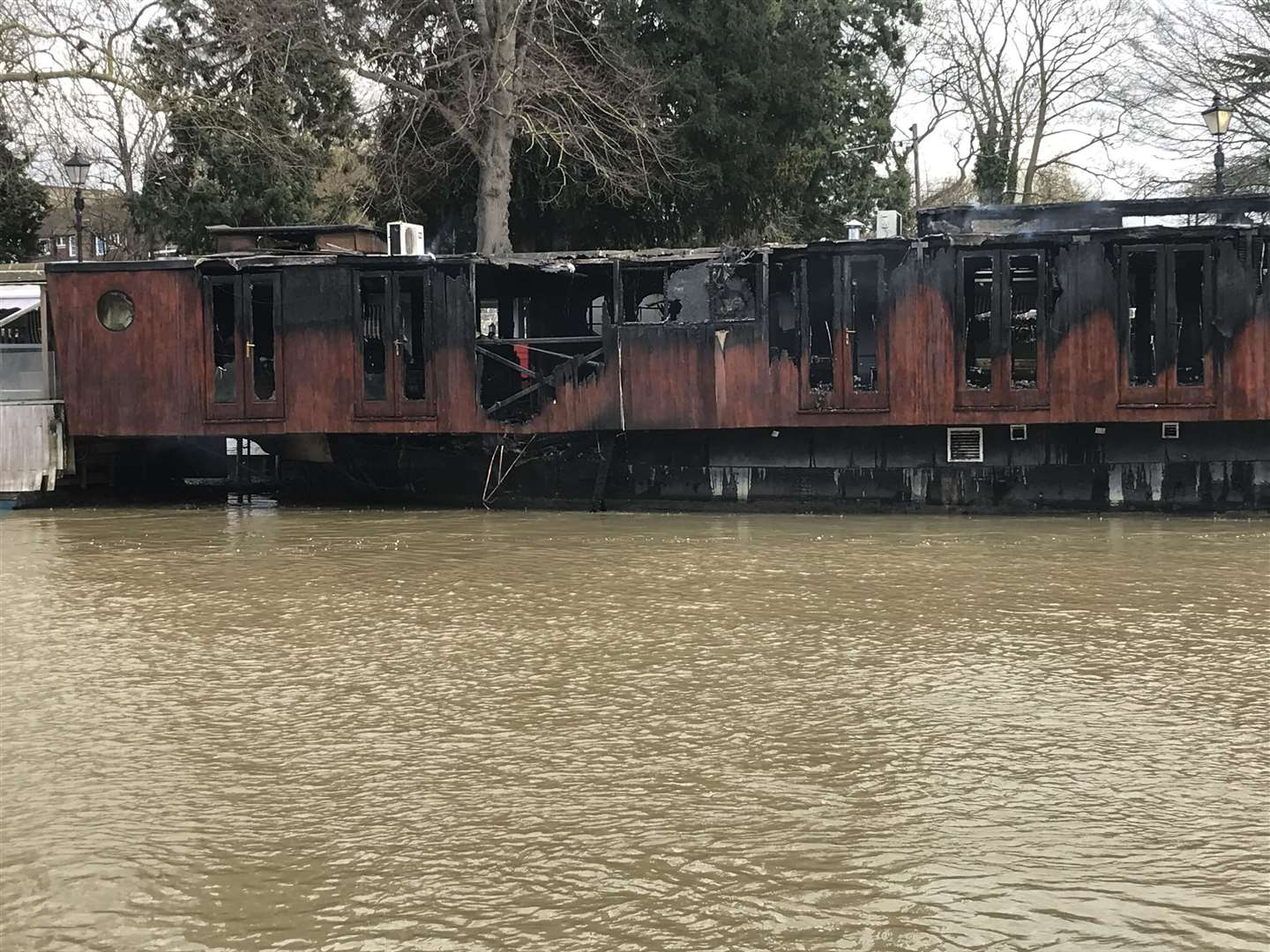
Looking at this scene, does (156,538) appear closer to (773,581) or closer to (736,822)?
(773,581)

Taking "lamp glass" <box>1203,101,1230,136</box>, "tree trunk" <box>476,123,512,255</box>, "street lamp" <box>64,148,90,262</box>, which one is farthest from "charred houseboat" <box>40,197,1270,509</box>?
"tree trunk" <box>476,123,512,255</box>

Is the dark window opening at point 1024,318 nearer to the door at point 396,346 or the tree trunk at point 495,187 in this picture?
the door at point 396,346

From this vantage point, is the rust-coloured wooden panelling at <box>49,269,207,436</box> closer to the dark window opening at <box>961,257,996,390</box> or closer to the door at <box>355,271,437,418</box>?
the door at <box>355,271,437,418</box>

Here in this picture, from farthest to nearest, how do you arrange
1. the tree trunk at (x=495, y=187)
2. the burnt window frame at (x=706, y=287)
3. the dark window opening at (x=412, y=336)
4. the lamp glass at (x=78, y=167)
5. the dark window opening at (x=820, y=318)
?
the tree trunk at (x=495, y=187)
the lamp glass at (x=78, y=167)
the dark window opening at (x=412, y=336)
the burnt window frame at (x=706, y=287)
the dark window opening at (x=820, y=318)

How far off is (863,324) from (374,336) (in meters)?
7.36

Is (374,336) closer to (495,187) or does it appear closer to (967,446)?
(495,187)

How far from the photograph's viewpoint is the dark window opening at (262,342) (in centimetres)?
2195

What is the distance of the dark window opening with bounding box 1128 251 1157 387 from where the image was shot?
20.2 m

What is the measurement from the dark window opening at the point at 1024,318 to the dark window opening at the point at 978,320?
341mm

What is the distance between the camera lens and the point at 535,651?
34.2 feet

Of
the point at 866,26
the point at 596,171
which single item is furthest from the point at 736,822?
the point at 866,26

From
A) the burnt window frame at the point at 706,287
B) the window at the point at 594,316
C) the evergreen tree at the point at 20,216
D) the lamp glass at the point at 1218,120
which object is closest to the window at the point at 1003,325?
the burnt window frame at the point at 706,287

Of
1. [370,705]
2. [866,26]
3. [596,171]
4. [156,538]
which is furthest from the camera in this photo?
[866,26]

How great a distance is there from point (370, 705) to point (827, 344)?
45.6 feet
